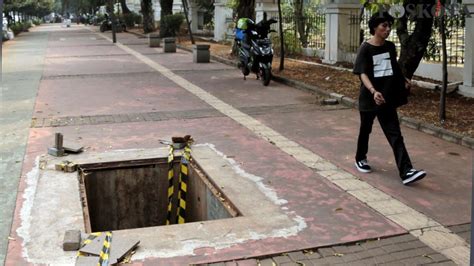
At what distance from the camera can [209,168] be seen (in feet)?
20.2

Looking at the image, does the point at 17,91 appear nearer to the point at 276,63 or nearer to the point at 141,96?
the point at 141,96

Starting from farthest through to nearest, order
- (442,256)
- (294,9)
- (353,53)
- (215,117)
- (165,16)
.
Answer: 1. (165,16)
2. (294,9)
3. (353,53)
4. (215,117)
5. (442,256)

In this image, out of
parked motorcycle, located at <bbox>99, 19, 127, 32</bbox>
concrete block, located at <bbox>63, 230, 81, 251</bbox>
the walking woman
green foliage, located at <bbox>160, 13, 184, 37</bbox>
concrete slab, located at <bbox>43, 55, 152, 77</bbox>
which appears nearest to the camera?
concrete block, located at <bbox>63, 230, 81, 251</bbox>

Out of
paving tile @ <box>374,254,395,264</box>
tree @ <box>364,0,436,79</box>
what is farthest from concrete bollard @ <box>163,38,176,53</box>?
paving tile @ <box>374,254,395,264</box>

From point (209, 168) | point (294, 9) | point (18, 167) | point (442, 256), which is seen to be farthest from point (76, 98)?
point (294, 9)

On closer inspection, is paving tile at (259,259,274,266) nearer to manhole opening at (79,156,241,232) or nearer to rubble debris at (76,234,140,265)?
rubble debris at (76,234,140,265)

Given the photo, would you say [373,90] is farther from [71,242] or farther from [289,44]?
[289,44]

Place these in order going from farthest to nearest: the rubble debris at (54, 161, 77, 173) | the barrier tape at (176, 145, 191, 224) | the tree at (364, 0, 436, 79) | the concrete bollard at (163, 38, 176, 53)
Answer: the concrete bollard at (163, 38, 176, 53) < the tree at (364, 0, 436, 79) < the barrier tape at (176, 145, 191, 224) < the rubble debris at (54, 161, 77, 173)

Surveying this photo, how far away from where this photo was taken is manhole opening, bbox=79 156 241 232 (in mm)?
6262

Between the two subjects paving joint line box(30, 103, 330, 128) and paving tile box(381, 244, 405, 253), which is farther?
paving joint line box(30, 103, 330, 128)

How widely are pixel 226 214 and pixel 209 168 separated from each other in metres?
1.03

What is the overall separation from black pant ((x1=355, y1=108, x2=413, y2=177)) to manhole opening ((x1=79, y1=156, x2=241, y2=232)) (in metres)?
1.72

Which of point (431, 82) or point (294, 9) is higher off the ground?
point (294, 9)

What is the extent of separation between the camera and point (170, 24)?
3014 centimetres
